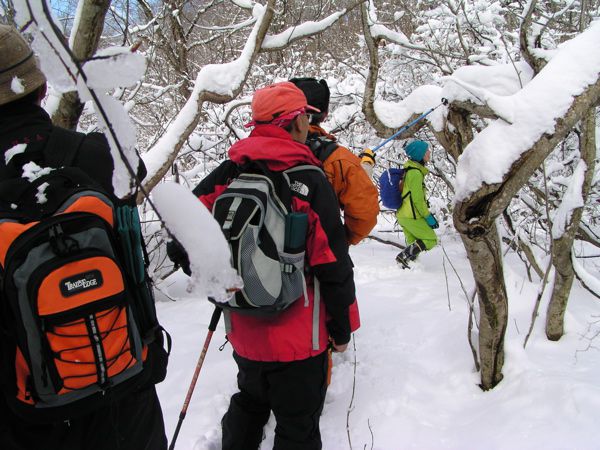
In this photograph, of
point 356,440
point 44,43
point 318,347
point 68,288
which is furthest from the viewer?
point 356,440

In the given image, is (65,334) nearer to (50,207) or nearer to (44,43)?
(50,207)

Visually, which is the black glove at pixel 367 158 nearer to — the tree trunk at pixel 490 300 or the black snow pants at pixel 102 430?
the tree trunk at pixel 490 300

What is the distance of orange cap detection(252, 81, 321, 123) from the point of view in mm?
1822

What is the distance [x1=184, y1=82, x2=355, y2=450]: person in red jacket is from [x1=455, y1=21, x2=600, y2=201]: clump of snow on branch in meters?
0.66

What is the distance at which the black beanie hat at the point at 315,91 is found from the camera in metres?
2.52

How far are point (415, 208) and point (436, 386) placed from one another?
2.80 metres

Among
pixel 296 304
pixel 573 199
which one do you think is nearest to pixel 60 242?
pixel 296 304

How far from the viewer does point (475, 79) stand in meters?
2.24

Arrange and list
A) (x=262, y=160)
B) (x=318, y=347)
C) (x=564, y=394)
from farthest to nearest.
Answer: (x=564, y=394), (x=318, y=347), (x=262, y=160)

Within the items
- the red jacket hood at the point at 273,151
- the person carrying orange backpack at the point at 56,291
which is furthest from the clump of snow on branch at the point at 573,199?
the person carrying orange backpack at the point at 56,291

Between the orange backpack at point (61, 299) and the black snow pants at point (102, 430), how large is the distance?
3.4 inches

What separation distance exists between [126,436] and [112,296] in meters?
0.48

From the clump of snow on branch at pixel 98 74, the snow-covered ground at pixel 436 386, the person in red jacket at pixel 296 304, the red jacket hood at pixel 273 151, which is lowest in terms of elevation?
the snow-covered ground at pixel 436 386

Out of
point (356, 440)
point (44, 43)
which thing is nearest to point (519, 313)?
point (356, 440)
